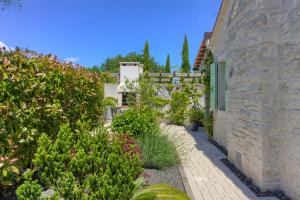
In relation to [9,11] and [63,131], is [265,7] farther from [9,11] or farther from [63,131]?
[9,11]

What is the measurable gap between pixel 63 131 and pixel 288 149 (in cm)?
364

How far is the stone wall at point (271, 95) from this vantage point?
457cm

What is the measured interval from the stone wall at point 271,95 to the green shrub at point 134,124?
2438 mm

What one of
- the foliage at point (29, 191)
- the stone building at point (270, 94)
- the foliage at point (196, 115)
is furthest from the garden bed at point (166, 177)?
the foliage at point (196, 115)

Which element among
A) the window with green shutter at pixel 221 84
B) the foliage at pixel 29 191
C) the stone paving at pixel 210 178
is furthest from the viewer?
the window with green shutter at pixel 221 84

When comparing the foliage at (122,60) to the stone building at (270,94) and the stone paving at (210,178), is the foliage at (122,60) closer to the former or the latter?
the stone paving at (210,178)

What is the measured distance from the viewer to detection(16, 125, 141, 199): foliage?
10.1 feet

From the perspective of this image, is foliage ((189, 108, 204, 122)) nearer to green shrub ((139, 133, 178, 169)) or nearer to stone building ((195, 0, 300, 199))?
green shrub ((139, 133, 178, 169))

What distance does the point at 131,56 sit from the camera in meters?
57.8

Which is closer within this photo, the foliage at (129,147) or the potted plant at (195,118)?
the foliage at (129,147)

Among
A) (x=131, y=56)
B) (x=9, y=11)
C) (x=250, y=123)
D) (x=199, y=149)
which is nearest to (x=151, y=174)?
(x=250, y=123)

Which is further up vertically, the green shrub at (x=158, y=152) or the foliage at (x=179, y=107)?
the foliage at (x=179, y=107)

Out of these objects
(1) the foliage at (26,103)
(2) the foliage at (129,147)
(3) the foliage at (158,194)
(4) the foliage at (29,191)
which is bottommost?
(3) the foliage at (158,194)

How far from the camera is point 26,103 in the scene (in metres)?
3.83
